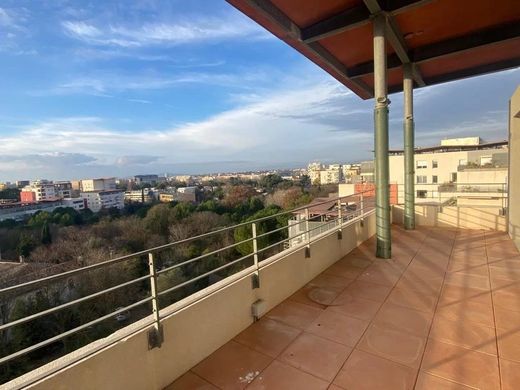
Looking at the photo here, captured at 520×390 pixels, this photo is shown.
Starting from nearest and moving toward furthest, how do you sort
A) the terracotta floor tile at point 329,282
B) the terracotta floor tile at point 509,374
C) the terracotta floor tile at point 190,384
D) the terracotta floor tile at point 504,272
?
the terracotta floor tile at point 509,374, the terracotta floor tile at point 190,384, the terracotta floor tile at point 329,282, the terracotta floor tile at point 504,272

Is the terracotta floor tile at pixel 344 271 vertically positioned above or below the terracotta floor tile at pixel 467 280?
above

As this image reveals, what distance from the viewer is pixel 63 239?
2450 centimetres

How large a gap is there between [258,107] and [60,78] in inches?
352

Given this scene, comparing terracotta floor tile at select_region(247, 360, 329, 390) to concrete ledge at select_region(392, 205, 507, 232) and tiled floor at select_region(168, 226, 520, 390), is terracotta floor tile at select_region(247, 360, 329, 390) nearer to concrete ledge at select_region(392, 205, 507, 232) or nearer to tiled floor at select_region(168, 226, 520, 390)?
tiled floor at select_region(168, 226, 520, 390)

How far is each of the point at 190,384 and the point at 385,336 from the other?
64.8 inches

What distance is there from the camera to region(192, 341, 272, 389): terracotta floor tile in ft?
6.25

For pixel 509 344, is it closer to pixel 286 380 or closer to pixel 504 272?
pixel 286 380

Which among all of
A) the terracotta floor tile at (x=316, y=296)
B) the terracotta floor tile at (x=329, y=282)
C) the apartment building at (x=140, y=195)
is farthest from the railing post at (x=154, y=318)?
the apartment building at (x=140, y=195)

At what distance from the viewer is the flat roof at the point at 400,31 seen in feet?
12.4

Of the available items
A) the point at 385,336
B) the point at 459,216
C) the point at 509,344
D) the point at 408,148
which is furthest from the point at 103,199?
the point at 509,344

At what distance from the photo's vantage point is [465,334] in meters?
2.35

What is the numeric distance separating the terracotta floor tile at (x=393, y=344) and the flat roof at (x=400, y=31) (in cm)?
389

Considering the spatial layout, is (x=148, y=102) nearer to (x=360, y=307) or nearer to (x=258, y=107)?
(x=258, y=107)

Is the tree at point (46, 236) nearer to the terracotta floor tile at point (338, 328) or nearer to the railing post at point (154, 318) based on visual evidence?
the railing post at point (154, 318)
